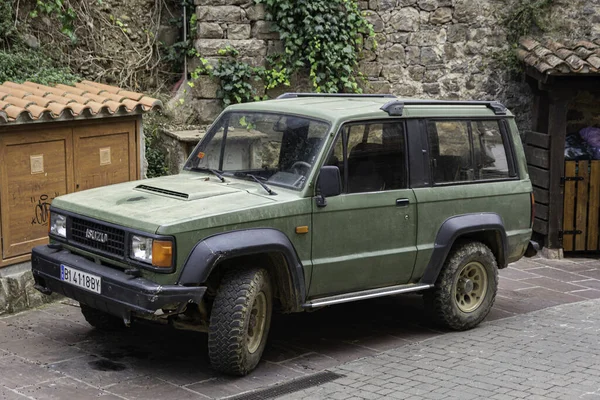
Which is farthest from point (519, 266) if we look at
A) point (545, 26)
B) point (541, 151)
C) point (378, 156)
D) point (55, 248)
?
point (55, 248)

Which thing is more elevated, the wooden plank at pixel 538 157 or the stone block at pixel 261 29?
the stone block at pixel 261 29

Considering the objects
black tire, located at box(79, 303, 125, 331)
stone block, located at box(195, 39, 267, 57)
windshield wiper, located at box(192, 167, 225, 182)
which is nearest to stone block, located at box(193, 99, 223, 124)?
stone block, located at box(195, 39, 267, 57)

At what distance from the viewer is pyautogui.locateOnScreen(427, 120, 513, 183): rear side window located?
→ 7648 millimetres

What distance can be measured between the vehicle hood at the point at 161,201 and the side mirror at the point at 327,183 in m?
0.40

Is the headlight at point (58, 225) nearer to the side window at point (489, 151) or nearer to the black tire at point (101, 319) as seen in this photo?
the black tire at point (101, 319)

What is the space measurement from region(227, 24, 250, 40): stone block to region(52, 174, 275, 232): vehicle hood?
4470mm

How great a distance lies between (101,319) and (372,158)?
257 cm

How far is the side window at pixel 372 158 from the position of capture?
7016mm

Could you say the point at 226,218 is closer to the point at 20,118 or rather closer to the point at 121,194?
the point at 121,194

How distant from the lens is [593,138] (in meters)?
12.2

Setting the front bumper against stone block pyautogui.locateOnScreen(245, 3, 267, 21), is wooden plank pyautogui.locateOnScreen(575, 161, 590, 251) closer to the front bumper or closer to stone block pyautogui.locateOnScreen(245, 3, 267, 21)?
stone block pyautogui.locateOnScreen(245, 3, 267, 21)

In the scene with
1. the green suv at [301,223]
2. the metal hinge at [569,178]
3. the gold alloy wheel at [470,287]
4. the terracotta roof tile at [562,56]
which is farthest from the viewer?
the metal hinge at [569,178]

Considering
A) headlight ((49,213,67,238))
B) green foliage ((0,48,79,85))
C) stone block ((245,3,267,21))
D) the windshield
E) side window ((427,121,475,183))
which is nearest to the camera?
headlight ((49,213,67,238))

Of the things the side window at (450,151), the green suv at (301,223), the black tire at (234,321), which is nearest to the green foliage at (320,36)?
the green suv at (301,223)
